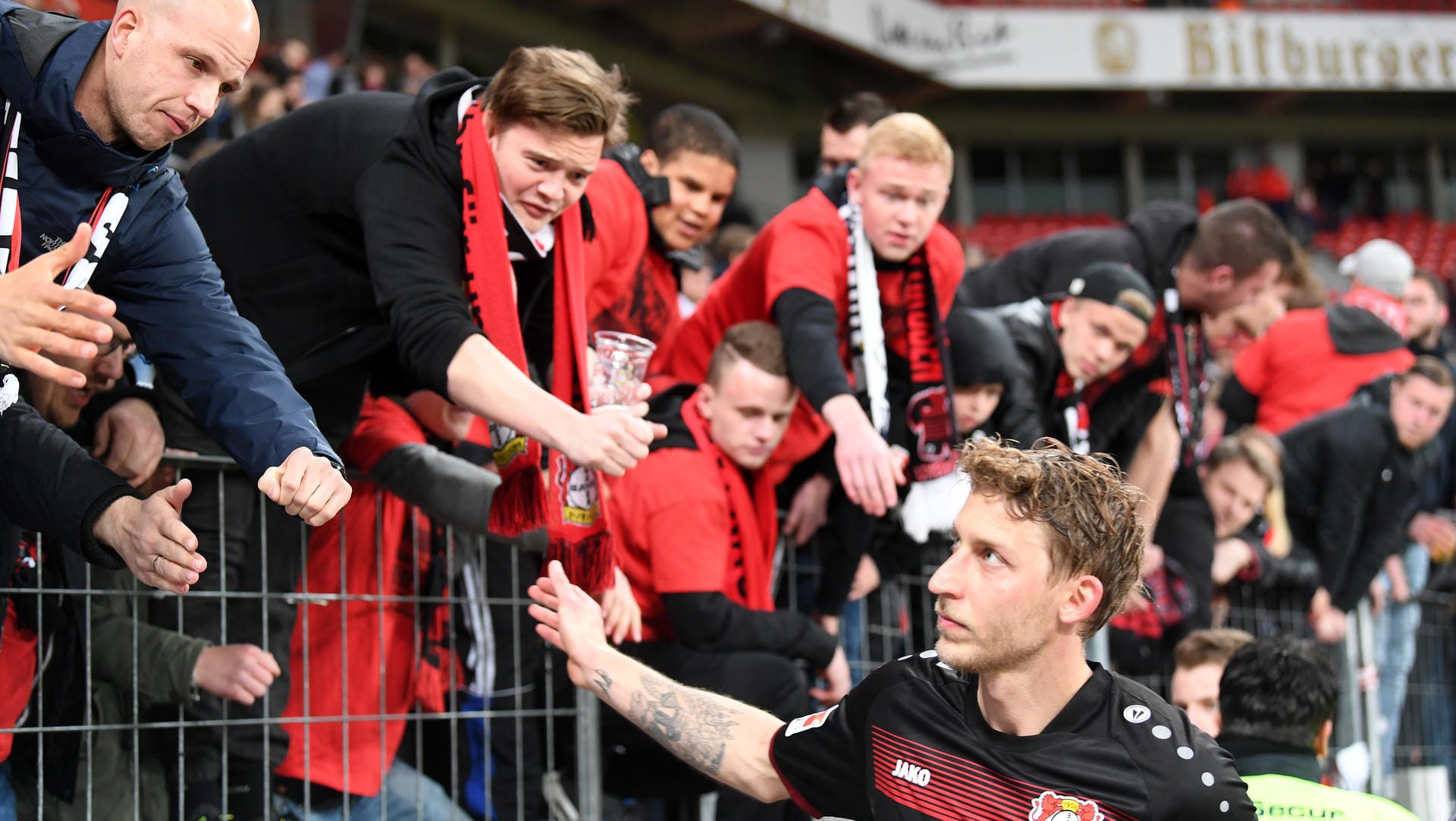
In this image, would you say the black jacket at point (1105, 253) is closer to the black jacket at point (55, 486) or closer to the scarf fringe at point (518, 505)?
the scarf fringe at point (518, 505)

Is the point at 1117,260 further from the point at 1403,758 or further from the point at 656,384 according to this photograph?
the point at 1403,758

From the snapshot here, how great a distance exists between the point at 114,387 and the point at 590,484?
3.86 feet

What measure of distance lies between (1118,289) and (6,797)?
142 inches

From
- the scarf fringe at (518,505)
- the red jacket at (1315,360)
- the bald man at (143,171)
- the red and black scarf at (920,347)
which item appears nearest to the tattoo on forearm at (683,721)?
the scarf fringe at (518,505)

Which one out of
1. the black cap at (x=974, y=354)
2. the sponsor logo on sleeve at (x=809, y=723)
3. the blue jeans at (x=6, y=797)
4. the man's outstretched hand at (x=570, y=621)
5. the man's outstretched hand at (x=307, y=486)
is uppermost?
the black cap at (x=974, y=354)

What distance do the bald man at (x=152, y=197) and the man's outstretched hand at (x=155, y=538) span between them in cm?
16

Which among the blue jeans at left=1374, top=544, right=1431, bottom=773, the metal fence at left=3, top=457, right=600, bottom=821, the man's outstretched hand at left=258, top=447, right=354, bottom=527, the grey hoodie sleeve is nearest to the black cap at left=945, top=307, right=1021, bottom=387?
the metal fence at left=3, top=457, right=600, bottom=821

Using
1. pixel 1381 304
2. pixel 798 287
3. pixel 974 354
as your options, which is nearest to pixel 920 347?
pixel 974 354

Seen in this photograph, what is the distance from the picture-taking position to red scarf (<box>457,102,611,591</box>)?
3221mm

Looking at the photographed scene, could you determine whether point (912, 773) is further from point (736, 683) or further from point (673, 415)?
point (673, 415)

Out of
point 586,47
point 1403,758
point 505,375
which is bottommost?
point 1403,758

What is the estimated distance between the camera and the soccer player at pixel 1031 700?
2613 mm

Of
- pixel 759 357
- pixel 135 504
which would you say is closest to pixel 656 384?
pixel 759 357

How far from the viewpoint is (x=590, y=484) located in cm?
338
